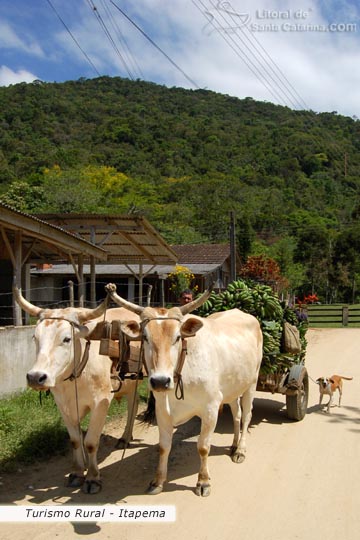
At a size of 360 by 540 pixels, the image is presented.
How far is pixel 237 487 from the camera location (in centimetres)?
503

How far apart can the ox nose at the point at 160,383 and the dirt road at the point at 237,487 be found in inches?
43.2

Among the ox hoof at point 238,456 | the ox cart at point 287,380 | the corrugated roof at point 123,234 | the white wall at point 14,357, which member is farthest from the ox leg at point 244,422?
the corrugated roof at point 123,234

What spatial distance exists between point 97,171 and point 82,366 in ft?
184

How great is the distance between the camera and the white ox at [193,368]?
4.46 m

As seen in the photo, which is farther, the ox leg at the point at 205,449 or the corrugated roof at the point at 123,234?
the corrugated roof at the point at 123,234

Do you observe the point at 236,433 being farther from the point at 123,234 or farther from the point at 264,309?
the point at 123,234

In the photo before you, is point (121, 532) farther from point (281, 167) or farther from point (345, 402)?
point (281, 167)

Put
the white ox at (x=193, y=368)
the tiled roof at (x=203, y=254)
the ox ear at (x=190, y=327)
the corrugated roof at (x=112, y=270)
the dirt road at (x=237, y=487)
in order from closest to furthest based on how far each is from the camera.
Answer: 1. the dirt road at (x=237, y=487)
2. the white ox at (x=193, y=368)
3. the ox ear at (x=190, y=327)
4. the corrugated roof at (x=112, y=270)
5. the tiled roof at (x=203, y=254)

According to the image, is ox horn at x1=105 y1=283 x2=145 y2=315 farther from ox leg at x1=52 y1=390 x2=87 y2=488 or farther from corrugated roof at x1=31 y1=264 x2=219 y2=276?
corrugated roof at x1=31 y1=264 x2=219 y2=276

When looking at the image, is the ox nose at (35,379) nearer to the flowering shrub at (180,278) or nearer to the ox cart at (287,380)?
the ox cart at (287,380)

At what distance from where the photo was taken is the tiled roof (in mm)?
28984

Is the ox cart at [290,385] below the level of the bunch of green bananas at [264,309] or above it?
below

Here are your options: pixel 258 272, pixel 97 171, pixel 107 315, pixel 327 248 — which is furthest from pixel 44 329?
pixel 97 171

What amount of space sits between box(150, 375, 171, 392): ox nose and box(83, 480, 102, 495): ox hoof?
1.35 metres
